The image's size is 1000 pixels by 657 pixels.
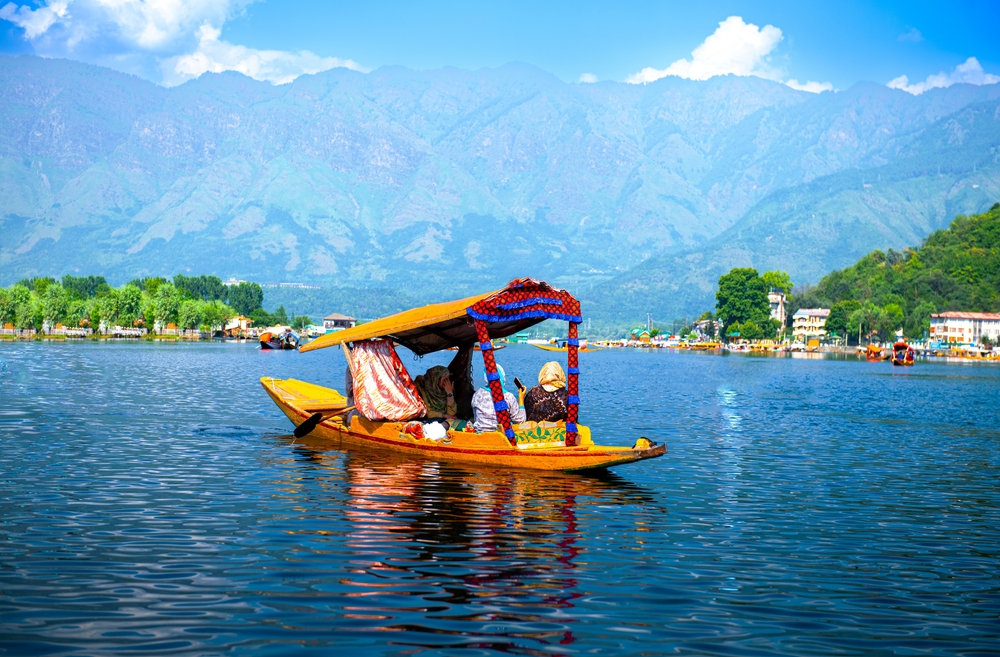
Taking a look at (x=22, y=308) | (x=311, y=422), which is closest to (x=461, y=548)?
(x=311, y=422)

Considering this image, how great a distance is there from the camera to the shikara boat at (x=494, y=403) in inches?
959

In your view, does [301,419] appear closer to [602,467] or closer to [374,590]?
[602,467]

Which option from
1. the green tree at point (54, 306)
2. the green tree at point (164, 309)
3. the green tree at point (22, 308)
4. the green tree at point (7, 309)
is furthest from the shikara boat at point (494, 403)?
the green tree at point (164, 309)

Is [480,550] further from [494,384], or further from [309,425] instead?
[309,425]

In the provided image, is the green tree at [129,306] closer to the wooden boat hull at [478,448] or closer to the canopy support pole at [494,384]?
the wooden boat hull at [478,448]

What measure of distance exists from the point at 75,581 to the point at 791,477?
59.6 ft

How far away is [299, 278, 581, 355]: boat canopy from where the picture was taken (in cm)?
2467

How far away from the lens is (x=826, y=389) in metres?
72.7

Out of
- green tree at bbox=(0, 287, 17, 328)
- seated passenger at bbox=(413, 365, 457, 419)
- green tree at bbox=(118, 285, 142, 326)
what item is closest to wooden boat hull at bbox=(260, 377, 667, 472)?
seated passenger at bbox=(413, 365, 457, 419)

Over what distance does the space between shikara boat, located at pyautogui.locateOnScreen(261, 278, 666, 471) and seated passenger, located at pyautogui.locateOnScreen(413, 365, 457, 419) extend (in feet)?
1.56

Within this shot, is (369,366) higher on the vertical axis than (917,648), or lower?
higher

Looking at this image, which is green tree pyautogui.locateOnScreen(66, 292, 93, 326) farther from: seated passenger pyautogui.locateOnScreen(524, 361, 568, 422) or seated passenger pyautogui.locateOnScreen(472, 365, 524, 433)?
seated passenger pyautogui.locateOnScreen(524, 361, 568, 422)

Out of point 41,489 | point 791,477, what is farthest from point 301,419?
point 791,477

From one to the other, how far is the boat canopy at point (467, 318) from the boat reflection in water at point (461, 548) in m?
3.63
